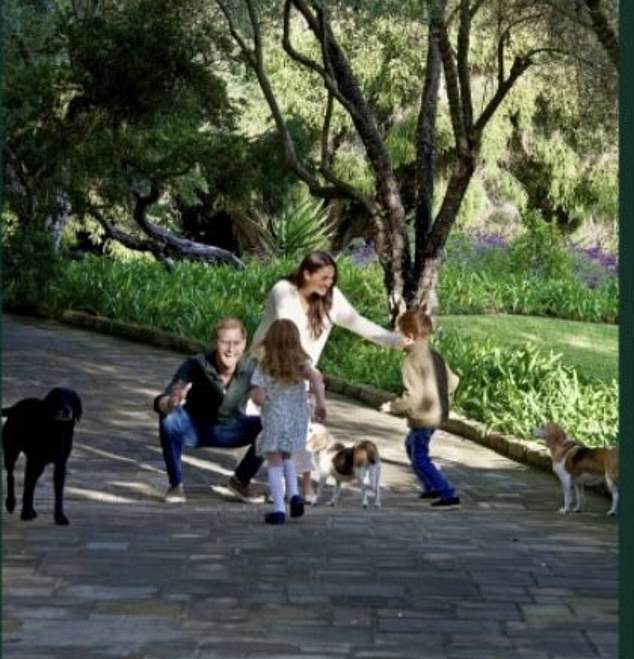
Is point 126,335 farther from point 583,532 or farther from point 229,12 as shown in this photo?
point 583,532

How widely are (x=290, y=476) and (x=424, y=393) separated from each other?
1.26 m

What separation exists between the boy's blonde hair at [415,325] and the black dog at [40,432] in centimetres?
223

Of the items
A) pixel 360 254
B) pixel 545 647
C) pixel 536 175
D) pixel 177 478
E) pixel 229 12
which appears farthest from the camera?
pixel 536 175

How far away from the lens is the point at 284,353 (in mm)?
8992

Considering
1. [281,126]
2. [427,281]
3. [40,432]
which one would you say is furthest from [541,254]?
[40,432]

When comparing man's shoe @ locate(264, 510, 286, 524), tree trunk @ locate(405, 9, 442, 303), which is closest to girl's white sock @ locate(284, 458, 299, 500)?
man's shoe @ locate(264, 510, 286, 524)

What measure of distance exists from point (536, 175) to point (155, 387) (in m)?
17.6

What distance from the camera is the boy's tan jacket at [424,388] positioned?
10055 millimetres

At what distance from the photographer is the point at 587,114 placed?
17000 mm

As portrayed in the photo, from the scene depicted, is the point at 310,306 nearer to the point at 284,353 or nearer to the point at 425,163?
the point at 284,353

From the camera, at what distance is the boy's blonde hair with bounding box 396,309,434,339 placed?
32.7 ft

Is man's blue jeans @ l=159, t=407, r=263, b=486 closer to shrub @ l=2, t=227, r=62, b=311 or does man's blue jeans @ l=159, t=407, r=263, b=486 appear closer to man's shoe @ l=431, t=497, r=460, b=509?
man's shoe @ l=431, t=497, r=460, b=509

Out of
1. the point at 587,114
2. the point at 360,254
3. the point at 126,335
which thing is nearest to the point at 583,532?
the point at 587,114

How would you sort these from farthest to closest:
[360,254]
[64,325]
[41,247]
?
[360,254], [64,325], [41,247]
